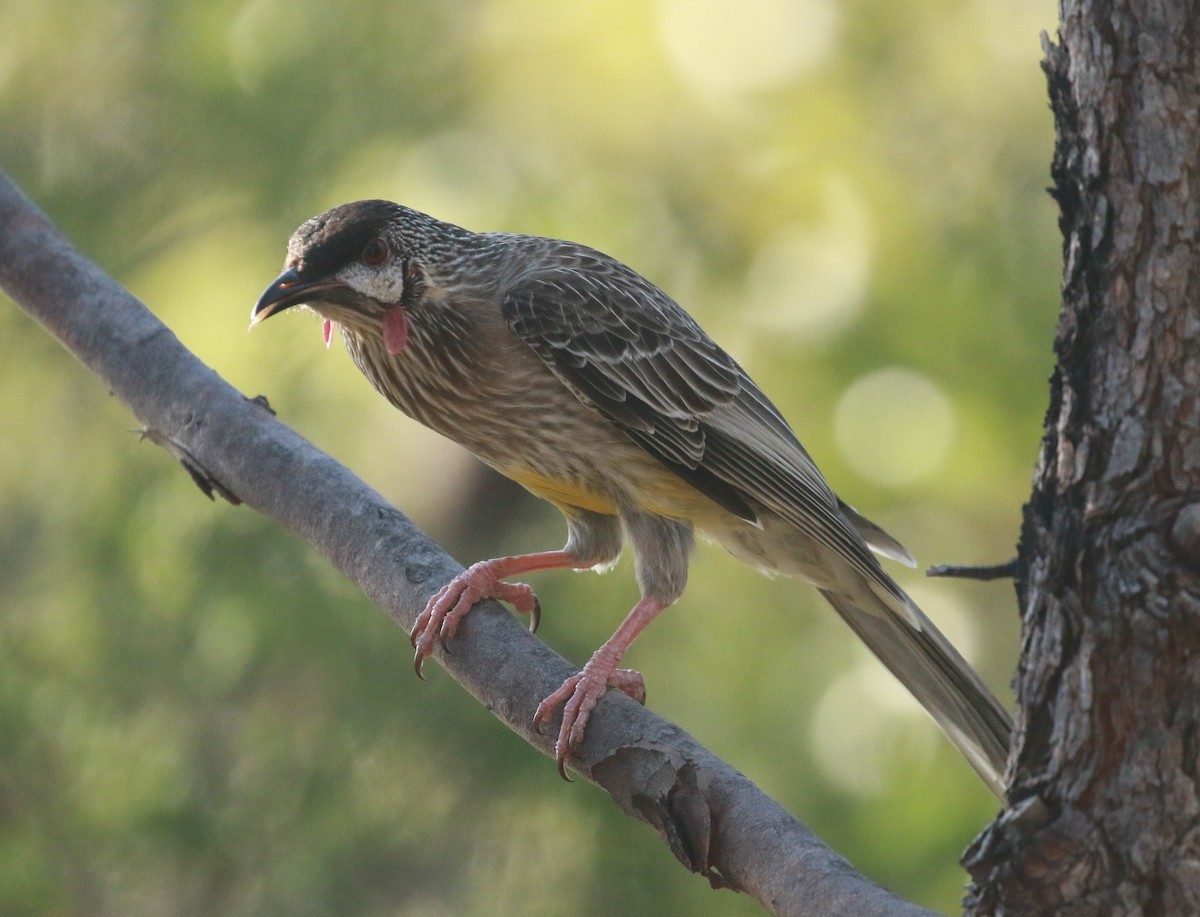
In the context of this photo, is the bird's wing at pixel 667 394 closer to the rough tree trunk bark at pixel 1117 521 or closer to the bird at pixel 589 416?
the bird at pixel 589 416

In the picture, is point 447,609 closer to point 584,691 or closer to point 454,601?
point 454,601

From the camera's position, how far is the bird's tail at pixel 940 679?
13.1 feet

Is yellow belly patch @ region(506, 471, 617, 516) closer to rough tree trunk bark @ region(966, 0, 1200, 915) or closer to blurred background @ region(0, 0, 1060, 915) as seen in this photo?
blurred background @ region(0, 0, 1060, 915)

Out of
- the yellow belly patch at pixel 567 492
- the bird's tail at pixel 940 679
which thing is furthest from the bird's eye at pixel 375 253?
A: the bird's tail at pixel 940 679

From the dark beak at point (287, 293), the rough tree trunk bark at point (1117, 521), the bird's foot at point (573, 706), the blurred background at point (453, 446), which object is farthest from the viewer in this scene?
the blurred background at point (453, 446)

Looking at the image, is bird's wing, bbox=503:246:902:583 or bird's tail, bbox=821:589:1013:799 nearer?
bird's tail, bbox=821:589:1013:799

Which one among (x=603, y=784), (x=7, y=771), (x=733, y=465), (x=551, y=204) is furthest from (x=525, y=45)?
(x=603, y=784)

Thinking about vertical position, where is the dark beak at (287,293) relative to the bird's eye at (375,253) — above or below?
below

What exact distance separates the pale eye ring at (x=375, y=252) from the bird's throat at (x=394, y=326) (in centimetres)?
15

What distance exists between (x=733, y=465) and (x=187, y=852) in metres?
2.40

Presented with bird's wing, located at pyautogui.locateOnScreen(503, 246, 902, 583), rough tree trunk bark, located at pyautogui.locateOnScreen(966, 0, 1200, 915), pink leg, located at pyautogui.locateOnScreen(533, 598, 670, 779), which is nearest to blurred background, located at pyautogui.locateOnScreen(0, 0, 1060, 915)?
bird's wing, located at pyautogui.locateOnScreen(503, 246, 902, 583)

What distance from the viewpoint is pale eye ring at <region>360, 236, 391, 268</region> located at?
410cm

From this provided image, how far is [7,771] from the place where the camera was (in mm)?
4941

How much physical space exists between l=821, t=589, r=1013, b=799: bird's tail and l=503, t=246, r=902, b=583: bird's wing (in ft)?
0.77
